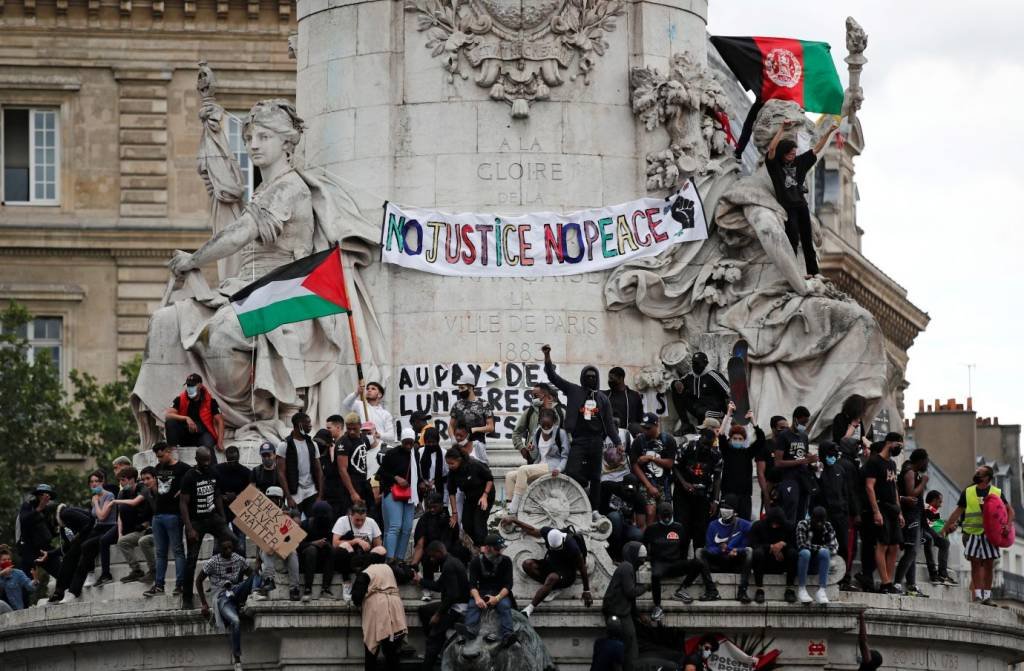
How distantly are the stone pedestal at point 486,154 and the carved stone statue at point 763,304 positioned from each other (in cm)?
51

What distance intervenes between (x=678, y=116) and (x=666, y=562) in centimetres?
807

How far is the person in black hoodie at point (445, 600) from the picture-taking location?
40.2m

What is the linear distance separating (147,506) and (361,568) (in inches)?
164

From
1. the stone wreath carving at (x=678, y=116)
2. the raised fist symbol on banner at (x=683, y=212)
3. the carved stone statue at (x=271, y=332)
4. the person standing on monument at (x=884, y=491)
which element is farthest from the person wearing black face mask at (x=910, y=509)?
the carved stone statue at (x=271, y=332)

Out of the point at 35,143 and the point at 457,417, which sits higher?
the point at 35,143

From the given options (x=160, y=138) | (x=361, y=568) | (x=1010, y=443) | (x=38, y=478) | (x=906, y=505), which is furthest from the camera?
(x=1010, y=443)

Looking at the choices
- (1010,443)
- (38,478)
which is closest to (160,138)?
(38,478)

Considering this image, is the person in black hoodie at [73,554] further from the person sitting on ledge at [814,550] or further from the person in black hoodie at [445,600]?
the person sitting on ledge at [814,550]

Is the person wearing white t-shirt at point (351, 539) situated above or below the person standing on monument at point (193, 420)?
below

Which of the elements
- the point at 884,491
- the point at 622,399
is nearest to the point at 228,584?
the point at 622,399

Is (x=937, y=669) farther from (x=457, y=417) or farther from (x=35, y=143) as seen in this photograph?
(x=35, y=143)

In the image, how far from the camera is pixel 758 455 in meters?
42.6

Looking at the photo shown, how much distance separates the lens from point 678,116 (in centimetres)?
4697

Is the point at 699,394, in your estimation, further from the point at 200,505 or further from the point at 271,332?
the point at 200,505
